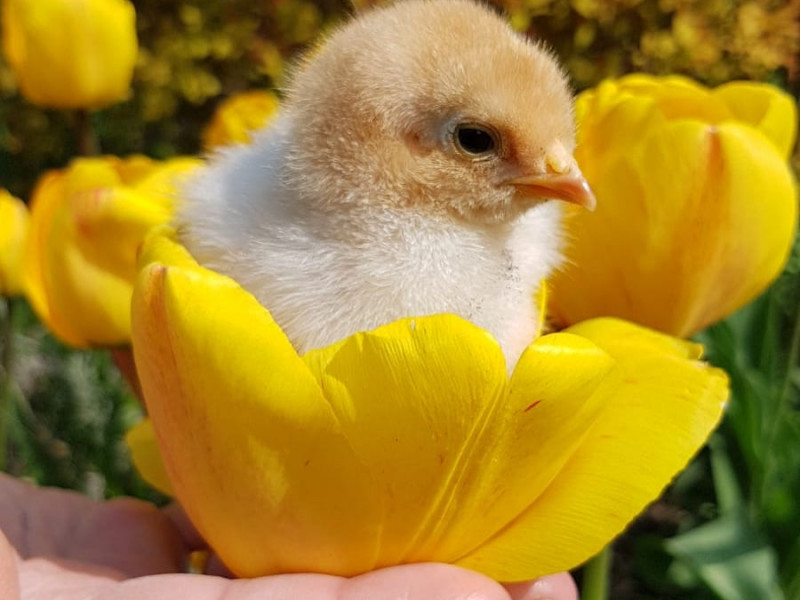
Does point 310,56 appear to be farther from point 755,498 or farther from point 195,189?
point 755,498

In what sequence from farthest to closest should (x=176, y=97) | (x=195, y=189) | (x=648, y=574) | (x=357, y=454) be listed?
(x=176, y=97), (x=648, y=574), (x=195, y=189), (x=357, y=454)

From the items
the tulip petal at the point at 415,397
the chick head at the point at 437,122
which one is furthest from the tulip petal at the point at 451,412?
the chick head at the point at 437,122

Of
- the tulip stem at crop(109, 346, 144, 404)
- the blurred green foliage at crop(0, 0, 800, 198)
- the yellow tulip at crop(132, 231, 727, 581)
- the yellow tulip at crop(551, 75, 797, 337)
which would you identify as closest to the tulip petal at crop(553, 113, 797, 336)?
the yellow tulip at crop(551, 75, 797, 337)

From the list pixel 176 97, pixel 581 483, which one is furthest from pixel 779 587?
pixel 176 97

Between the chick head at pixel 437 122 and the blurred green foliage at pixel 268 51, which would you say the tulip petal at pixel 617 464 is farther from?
the blurred green foliage at pixel 268 51

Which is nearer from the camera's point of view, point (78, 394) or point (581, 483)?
point (581, 483)

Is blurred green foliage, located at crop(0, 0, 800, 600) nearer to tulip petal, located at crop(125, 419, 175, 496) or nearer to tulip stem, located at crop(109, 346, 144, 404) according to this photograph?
tulip stem, located at crop(109, 346, 144, 404)
